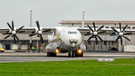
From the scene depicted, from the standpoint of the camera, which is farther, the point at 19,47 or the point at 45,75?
the point at 19,47

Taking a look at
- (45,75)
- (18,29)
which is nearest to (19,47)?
(18,29)

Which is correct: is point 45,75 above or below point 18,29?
below

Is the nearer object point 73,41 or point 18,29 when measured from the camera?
point 73,41

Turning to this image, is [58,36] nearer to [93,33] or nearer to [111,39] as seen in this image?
[93,33]

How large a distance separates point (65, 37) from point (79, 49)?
318 cm

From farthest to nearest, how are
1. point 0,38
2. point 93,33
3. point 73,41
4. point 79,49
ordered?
point 0,38 < point 93,33 < point 79,49 < point 73,41

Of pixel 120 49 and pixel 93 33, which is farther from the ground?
pixel 93 33

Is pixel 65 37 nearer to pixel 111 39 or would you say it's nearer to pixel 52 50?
pixel 52 50

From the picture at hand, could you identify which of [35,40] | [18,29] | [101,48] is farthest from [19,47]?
[18,29]

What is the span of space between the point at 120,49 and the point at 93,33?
3637cm

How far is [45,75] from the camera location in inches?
543

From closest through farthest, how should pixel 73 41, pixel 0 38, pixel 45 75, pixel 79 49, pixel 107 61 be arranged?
pixel 45 75 → pixel 107 61 → pixel 73 41 → pixel 79 49 → pixel 0 38

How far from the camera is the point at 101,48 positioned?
263 ft

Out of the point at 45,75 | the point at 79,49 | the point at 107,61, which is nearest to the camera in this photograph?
the point at 45,75
